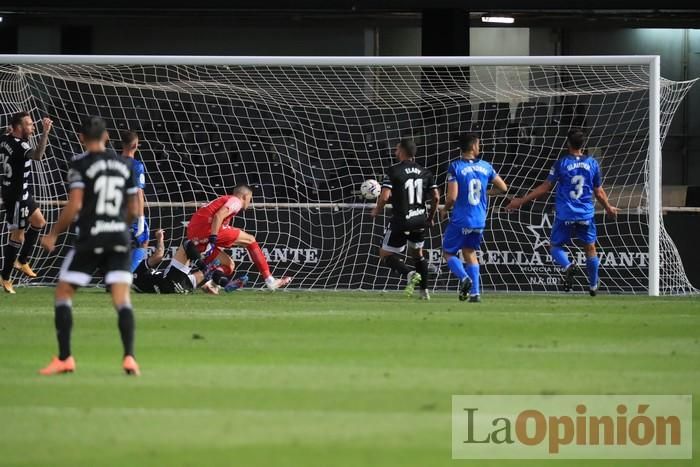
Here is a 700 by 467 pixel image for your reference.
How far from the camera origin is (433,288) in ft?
67.2

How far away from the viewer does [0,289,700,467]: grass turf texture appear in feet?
22.9

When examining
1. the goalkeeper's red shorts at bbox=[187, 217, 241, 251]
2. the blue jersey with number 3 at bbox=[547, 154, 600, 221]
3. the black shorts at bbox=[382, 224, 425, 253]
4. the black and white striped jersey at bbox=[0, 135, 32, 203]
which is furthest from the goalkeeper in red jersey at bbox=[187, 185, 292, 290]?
the blue jersey with number 3 at bbox=[547, 154, 600, 221]

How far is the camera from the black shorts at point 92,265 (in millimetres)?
9398

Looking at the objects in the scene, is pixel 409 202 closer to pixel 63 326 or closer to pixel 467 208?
pixel 467 208

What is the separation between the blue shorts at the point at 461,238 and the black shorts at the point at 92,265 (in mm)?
7801

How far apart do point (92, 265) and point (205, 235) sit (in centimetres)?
801

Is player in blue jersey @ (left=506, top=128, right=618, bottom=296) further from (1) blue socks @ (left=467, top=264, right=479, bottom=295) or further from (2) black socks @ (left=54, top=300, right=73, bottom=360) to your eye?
(2) black socks @ (left=54, top=300, right=73, bottom=360)

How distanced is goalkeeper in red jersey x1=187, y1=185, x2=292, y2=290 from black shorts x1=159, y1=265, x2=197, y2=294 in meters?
0.32

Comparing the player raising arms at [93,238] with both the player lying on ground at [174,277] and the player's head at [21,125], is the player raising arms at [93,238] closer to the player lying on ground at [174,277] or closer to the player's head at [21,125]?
the player lying on ground at [174,277]

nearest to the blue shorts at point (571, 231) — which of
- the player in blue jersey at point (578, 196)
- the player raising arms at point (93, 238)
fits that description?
the player in blue jersey at point (578, 196)

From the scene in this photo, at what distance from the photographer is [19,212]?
1756 centimetres

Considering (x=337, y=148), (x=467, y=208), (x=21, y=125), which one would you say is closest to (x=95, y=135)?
(x=467, y=208)

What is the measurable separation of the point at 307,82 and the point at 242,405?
1441cm

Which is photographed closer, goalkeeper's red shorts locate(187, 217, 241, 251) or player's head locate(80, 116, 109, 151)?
player's head locate(80, 116, 109, 151)
